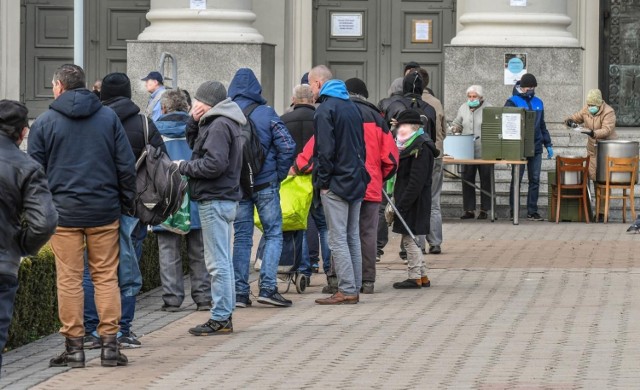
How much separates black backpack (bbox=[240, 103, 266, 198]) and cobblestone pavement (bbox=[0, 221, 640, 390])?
3.27 feet

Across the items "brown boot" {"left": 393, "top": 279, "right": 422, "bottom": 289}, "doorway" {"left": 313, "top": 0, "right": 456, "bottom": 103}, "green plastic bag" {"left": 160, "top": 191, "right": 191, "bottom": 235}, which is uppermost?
"doorway" {"left": 313, "top": 0, "right": 456, "bottom": 103}

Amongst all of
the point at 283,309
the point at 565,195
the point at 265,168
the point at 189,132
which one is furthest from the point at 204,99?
the point at 565,195

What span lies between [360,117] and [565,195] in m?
7.83

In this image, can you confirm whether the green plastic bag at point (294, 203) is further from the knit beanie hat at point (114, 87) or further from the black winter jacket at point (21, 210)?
the black winter jacket at point (21, 210)

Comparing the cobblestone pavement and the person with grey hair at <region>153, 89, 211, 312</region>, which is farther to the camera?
the person with grey hair at <region>153, 89, 211, 312</region>

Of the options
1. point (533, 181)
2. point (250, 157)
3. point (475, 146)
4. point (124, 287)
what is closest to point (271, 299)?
point (250, 157)

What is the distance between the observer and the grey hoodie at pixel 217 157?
11.2 m

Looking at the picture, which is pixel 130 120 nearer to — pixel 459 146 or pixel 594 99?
pixel 459 146

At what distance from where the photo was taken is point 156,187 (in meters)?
10.7

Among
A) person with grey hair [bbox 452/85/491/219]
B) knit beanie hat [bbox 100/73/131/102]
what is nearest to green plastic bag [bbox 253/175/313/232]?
knit beanie hat [bbox 100/73/131/102]

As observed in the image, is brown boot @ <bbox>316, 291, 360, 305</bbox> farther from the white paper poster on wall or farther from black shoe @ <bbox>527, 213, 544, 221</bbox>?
the white paper poster on wall

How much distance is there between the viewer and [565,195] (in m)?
20.4

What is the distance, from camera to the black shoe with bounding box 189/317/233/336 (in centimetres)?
1134

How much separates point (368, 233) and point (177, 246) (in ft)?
5.37
